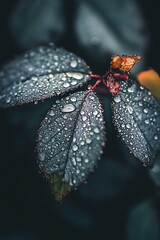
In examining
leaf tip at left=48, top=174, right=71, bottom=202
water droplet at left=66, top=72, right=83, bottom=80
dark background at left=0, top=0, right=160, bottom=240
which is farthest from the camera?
dark background at left=0, top=0, right=160, bottom=240

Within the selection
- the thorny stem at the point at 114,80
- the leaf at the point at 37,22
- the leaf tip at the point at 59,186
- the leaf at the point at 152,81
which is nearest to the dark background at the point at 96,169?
the leaf at the point at 37,22

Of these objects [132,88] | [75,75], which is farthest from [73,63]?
[132,88]

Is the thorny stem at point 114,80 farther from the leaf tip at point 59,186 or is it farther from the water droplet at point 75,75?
the leaf tip at point 59,186

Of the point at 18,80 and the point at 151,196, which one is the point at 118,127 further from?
the point at 151,196

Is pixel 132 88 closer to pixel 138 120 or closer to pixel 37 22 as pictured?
pixel 138 120

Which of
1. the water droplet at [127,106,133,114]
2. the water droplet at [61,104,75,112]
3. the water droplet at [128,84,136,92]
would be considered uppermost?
the water droplet at [61,104,75,112]

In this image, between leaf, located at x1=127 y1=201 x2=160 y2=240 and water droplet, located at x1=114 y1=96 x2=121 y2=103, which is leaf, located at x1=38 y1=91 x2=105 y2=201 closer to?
water droplet, located at x1=114 y1=96 x2=121 y2=103

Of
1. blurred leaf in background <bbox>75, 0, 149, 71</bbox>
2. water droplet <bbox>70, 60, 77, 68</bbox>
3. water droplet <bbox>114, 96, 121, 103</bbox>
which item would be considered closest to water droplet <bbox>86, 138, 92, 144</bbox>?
water droplet <bbox>114, 96, 121, 103</bbox>

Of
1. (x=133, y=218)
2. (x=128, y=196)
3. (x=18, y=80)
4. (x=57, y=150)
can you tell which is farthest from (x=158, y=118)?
(x=128, y=196)
